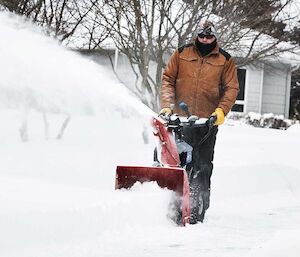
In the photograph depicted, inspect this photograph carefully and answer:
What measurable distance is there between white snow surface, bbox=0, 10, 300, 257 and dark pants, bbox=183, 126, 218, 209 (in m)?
0.36

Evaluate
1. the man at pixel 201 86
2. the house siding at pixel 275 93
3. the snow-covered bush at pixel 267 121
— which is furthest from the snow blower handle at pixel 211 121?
the house siding at pixel 275 93

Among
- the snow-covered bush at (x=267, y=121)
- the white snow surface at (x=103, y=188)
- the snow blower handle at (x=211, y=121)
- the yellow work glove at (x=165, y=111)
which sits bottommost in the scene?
the snow-covered bush at (x=267, y=121)

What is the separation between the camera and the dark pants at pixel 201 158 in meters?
6.26

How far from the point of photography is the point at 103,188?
6984mm

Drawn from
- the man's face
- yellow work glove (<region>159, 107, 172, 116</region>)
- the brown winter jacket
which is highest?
the man's face

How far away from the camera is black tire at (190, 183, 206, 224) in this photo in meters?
5.91

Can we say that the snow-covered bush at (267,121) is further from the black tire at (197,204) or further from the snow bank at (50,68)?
the black tire at (197,204)

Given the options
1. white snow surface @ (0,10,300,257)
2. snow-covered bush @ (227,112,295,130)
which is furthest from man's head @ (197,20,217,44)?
snow-covered bush @ (227,112,295,130)

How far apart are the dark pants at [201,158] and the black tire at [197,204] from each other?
0.24ft

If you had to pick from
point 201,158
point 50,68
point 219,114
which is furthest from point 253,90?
point 219,114

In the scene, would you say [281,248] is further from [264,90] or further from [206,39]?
[264,90]

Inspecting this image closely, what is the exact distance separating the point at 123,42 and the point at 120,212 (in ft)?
23.3

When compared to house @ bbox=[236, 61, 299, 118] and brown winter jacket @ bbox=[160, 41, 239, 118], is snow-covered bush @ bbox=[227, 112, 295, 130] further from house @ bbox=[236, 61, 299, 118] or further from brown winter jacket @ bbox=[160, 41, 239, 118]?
brown winter jacket @ bbox=[160, 41, 239, 118]

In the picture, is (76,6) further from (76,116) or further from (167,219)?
(167,219)
